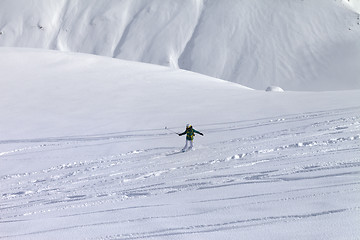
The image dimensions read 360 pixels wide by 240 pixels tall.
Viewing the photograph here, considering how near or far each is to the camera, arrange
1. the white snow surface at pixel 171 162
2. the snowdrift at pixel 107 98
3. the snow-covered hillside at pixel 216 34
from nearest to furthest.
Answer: the white snow surface at pixel 171 162 < the snowdrift at pixel 107 98 < the snow-covered hillside at pixel 216 34

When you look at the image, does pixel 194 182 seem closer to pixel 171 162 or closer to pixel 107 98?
pixel 171 162

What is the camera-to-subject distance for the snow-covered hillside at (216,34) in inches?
3974

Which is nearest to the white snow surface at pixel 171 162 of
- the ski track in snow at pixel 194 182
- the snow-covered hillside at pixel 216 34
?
the ski track in snow at pixel 194 182

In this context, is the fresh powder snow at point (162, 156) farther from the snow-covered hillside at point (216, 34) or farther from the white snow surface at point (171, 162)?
the snow-covered hillside at point (216, 34)

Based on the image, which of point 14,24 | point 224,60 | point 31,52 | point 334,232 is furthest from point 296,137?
point 14,24

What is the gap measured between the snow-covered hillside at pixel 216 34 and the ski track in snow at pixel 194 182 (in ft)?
262

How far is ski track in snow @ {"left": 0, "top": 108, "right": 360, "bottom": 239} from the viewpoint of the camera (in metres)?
7.54

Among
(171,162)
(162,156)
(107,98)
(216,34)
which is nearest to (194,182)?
(171,162)

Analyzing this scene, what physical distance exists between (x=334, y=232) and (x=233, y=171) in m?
4.91

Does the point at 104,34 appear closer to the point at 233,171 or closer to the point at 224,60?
the point at 224,60

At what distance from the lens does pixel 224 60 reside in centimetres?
10506

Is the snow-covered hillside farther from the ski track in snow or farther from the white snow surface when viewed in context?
the ski track in snow

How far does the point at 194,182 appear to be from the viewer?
34.8 feet

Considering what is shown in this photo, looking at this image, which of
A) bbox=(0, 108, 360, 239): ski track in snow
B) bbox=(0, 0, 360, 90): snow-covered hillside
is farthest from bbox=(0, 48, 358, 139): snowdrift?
bbox=(0, 0, 360, 90): snow-covered hillside
